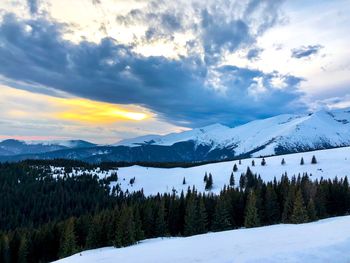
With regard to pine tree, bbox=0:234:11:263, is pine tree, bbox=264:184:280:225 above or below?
above

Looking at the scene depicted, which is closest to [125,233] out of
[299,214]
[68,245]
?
[68,245]

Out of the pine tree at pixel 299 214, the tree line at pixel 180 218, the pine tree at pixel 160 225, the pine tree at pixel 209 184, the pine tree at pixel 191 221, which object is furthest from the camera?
the pine tree at pixel 209 184

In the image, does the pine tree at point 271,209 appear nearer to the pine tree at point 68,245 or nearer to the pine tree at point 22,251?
the pine tree at point 68,245

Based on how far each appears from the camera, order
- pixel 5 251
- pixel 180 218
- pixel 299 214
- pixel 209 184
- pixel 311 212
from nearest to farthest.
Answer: pixel 299 214 < pixel 311 212 < pixel 5 251 < pixel 180 218 < pixel 209 184

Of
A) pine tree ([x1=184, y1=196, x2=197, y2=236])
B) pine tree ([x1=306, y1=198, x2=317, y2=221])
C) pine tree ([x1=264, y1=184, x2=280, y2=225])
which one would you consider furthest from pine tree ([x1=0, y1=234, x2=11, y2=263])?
pine tree ([x1=306, y1=198, x2=317, y2=221])

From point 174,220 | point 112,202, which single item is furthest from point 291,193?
point 112,202

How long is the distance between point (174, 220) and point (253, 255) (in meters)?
70.3

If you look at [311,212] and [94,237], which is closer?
[311,212]

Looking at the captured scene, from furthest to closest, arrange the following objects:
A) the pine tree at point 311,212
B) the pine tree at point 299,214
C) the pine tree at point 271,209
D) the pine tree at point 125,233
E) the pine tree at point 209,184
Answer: the pine tree at point 209,184 < the pine tree at point 271,209 < the pine tree at point 311,212 < the pine tree at point 299,214 < the pine tree at point 125,233

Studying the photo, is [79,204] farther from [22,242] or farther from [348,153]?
[348,153]

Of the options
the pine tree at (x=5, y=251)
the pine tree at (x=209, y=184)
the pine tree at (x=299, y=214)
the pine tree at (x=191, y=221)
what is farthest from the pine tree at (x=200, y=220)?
the pine tree at (x=209, y=184)

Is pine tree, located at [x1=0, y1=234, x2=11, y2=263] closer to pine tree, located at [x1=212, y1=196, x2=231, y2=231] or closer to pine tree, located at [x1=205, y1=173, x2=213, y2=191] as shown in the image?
pine tree, located at [x1=212, y1=196, x2=231, y2=231]

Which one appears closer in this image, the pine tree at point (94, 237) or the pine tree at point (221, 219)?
the pine tree at point (94, 237)

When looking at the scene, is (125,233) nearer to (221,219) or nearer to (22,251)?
(221,219)
